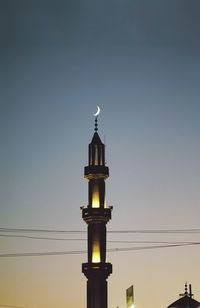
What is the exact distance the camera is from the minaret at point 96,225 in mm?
61031

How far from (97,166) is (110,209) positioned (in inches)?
197

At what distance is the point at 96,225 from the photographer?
207 feet

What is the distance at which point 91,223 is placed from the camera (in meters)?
63.4

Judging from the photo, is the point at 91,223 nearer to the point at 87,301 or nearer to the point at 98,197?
the point at 98,197

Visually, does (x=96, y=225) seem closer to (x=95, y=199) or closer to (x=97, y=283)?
(x=95, y=199)

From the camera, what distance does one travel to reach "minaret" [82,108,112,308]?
61.0m

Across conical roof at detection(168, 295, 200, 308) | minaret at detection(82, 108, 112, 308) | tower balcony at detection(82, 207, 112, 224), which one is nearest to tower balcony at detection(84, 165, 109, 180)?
minaret at detection(82, 108, 112, 308)

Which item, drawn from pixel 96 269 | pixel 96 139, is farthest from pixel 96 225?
pixel 96 139

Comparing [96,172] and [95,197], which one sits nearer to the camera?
[95,197]

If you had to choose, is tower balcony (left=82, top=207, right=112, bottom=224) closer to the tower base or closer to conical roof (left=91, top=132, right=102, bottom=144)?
the tower base

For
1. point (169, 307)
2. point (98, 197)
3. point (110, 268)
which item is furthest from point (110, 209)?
point (169, 307)

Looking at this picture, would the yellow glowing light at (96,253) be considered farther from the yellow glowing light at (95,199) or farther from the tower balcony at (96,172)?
the tower balcony at (96,172)

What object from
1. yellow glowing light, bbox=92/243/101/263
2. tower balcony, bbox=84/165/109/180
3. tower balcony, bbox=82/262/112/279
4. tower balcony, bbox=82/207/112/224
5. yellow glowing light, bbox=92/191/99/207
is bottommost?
tower balcony, bbox=82/262/112/279

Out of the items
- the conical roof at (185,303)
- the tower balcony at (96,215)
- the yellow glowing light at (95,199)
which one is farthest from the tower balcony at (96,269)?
the conical roof at (185,303)
